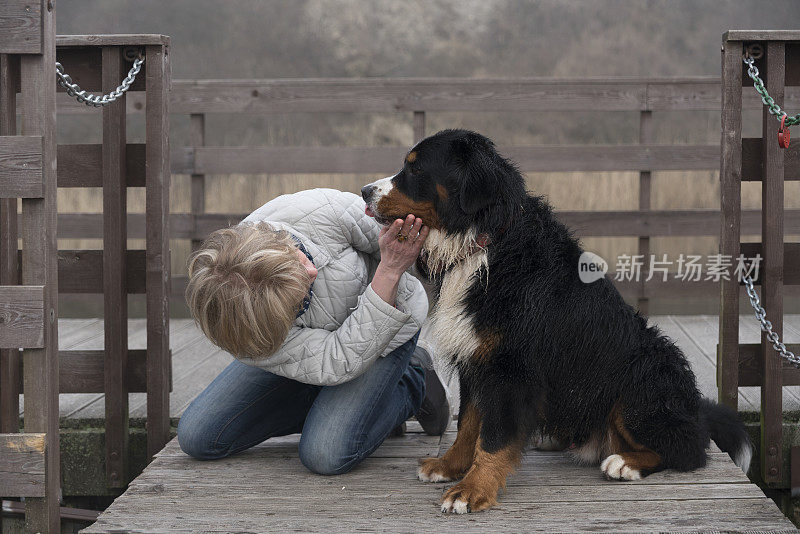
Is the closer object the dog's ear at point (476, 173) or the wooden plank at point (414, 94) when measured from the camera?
the dog's ear at point (476, 173)

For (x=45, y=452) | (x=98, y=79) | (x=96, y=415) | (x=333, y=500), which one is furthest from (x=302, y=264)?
(x=96, y=415)

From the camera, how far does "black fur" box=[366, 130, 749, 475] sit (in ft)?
7.23

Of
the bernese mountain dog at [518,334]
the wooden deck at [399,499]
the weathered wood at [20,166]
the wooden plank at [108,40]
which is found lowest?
the wooden deck at [399,499]

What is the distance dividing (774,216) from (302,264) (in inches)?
68.9

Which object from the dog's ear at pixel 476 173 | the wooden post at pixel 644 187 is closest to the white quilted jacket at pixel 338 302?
the dog's ear at pixel 476 173

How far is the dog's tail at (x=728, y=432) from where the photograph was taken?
2598mm

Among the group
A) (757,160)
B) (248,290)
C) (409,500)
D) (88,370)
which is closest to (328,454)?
(409,500)

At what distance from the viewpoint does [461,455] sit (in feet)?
7.91

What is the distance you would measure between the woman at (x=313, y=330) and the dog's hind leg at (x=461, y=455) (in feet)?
0.87

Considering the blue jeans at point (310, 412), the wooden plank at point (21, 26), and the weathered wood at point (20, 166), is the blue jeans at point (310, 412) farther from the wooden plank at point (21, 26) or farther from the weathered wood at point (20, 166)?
the wooden plank at point (21, 26)

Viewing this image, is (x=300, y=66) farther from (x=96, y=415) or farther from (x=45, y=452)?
(x=45, y=452)

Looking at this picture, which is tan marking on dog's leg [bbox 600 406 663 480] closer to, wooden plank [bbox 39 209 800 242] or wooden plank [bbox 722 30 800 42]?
wooden plank [bbox 722 30 800 42]

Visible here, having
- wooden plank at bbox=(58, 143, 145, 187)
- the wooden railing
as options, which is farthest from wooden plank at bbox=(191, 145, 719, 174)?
wooden plank at bbox=(58, 143, 145, 187)

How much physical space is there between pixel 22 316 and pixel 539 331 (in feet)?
4.84
